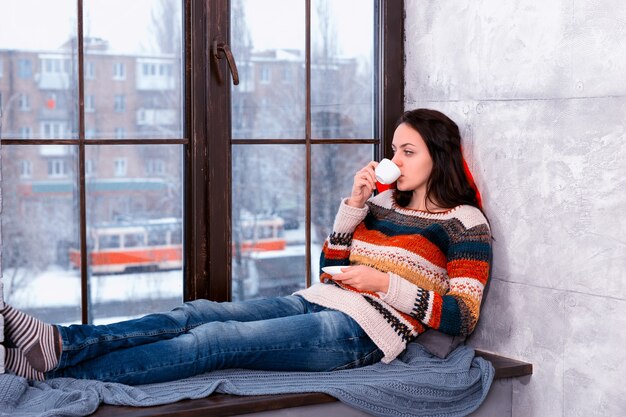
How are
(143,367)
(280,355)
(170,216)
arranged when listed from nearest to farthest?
1. (143,367)
2. (280,355)
3. (170,216)

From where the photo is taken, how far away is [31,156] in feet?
8.10

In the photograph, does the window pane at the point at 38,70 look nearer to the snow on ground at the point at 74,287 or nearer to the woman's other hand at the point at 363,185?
the snow on ground at the point at 74,287

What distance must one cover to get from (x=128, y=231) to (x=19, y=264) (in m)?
0.33

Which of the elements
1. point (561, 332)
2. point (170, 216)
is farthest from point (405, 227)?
point (170, 216)

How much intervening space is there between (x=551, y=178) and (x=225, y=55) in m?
1.07

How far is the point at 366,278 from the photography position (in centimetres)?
246

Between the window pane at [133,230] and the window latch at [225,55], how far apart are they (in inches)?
11.3

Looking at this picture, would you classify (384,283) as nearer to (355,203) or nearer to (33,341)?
(355,203)

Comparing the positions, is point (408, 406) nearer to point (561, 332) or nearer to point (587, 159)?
point (561, 332)

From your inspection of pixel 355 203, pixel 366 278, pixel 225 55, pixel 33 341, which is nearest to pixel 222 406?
pixel 33 341

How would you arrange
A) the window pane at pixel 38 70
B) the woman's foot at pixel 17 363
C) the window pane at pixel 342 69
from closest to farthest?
the woman's foot at pixel 17 363 → the window pane at pixel 38 70 → the window pane at pixel 342 69

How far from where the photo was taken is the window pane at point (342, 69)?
2898mm

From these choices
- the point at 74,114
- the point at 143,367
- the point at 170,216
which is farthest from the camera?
the point at 170,216

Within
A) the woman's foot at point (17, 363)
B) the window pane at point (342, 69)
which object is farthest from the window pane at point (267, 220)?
the woman's foot at point (17, 363)
